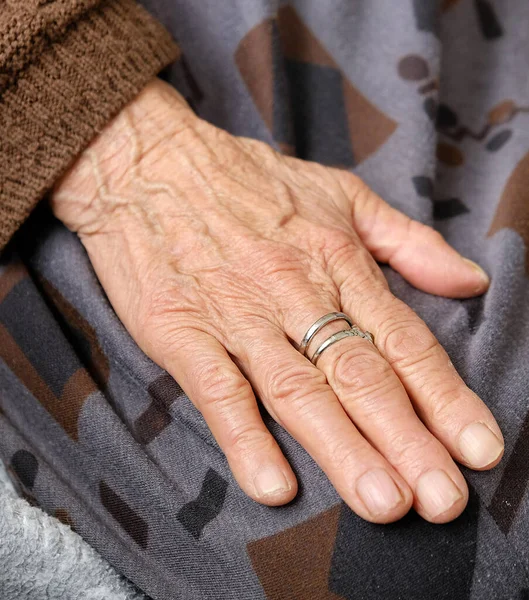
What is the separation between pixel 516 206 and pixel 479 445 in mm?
406

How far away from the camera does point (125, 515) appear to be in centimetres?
63

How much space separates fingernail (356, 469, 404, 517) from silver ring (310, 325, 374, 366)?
0.48ft

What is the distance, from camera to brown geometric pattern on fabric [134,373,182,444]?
2.18 feet

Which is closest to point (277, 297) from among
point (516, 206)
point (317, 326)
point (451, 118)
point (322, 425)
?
point (317, 326)

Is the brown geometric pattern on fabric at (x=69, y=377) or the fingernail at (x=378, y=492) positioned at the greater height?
the brown geometric pattern on fabric at (x=69, y=377)

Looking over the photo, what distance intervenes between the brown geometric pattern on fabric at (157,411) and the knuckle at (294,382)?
0.38 feet

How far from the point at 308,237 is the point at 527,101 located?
0.50 meters

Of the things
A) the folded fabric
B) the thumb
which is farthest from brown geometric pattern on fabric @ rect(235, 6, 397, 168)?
the folded fabric

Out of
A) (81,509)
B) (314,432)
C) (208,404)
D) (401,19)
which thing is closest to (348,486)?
(314,432)

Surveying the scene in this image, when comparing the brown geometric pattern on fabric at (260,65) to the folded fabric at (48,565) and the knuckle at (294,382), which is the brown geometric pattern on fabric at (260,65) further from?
the folded fabric at (48,565)

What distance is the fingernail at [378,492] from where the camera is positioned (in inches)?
20.8

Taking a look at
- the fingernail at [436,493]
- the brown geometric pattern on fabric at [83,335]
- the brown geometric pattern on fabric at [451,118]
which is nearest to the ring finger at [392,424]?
the fingernail at [436,493]

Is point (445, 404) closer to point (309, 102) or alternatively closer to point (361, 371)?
point (361, 371)

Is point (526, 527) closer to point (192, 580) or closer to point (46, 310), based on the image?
point (192, 580)
